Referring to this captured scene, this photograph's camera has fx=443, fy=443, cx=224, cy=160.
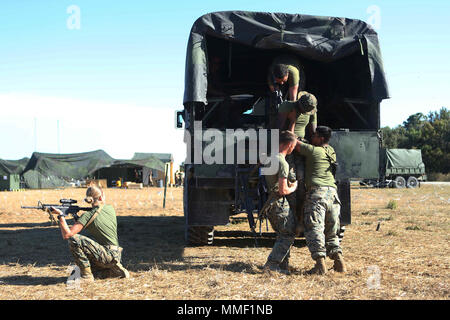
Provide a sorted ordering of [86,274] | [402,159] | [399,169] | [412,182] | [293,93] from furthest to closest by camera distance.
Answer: [412,182] → [402,159] → [399,169] → [293,93] → [86,274]

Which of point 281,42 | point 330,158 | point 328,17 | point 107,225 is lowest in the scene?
point 107,225

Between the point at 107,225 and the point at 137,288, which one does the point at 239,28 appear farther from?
the point at 137,288

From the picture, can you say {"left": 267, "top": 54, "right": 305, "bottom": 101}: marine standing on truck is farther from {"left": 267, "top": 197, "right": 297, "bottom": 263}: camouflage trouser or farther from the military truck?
{"left": 267, "top": 197, "right": 297, "bottom": 263}: camouflage trouser

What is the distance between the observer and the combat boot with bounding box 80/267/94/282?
480 centimetres

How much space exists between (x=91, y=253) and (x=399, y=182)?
27588mm

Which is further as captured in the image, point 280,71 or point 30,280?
point 280,71

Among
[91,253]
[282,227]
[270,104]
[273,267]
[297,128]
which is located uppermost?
[270,104]

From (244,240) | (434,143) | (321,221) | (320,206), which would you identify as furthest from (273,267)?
(434,143)

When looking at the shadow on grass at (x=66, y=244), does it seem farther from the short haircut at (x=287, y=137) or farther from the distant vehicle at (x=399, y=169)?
the distant vehicle at (x=399, y=169)

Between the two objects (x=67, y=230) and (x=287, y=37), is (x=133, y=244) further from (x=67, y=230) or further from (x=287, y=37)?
(x=287, y=37)

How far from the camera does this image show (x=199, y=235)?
7.14m

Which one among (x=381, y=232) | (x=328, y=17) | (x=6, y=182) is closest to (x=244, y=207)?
(x=328, y=17)

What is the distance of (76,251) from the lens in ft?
15.8
